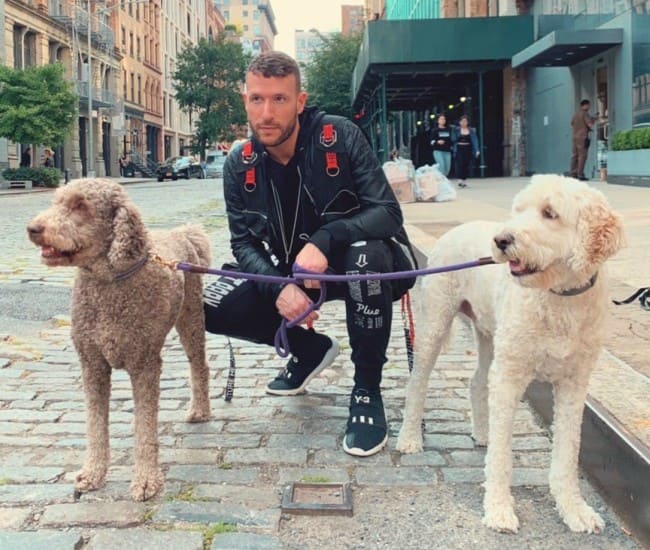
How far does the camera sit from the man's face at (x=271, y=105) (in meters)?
3.83

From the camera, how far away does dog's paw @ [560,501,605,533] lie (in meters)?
2.85

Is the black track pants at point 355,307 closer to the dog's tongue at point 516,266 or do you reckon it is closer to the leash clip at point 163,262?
the leash clip at point 163,262

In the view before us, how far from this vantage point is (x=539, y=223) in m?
2.75

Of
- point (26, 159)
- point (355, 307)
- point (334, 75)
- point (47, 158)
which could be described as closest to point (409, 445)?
point (355, 307)

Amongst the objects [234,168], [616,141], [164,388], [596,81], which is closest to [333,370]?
[164,388]

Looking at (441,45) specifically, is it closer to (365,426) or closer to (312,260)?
(312,260)

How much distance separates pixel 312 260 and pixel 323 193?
46cm

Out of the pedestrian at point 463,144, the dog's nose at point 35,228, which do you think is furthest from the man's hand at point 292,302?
the pedestrian at point 463,144

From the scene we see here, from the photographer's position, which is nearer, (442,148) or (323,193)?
(323,193)

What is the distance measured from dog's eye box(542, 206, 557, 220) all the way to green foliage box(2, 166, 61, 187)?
126ft

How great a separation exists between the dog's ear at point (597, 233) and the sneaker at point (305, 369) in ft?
7.36

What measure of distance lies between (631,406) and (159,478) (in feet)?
6.60

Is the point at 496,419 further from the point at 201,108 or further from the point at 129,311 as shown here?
the point at 201,108

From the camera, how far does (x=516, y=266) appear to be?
2.75 metres
